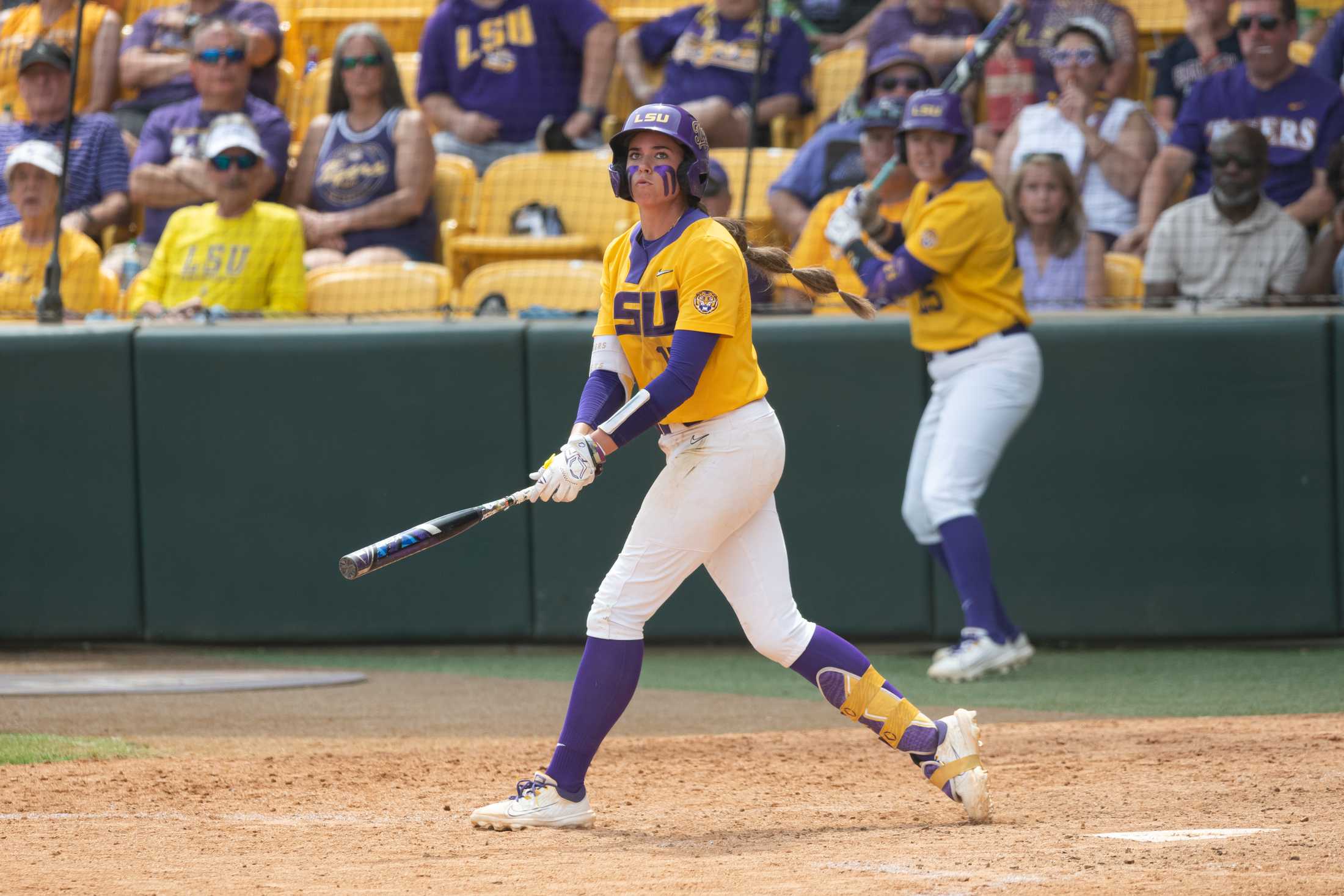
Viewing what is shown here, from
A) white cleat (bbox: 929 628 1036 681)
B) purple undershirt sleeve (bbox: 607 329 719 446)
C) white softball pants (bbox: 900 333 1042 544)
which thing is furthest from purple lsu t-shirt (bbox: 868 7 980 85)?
purple undershirt sleeve (bbox: 607 329 719 446)

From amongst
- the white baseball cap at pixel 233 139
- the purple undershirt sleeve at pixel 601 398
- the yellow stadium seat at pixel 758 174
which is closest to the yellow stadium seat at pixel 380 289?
the white baseball cap at pixel 233 139

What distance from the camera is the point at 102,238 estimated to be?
29.0 ft

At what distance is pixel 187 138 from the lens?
8.67m

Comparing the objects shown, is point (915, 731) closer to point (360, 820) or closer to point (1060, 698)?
point (360, 820)

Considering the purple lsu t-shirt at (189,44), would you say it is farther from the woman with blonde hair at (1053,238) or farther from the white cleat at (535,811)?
the white cleat at (535,811)

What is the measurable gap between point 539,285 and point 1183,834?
4762 millimetres

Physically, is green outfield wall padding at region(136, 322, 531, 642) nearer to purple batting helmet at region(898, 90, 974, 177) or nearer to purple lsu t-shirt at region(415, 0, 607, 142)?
purple batting helmet at region(898, 90, 974, 177)

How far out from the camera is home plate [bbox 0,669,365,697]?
627 centimetres

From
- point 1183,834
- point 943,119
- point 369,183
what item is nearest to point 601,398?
point 1183,834

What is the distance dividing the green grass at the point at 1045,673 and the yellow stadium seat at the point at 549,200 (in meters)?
2.06

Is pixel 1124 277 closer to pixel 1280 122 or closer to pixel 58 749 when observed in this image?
pixel 1280 122

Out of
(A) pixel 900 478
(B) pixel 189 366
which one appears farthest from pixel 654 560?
(B) pixel 189 366

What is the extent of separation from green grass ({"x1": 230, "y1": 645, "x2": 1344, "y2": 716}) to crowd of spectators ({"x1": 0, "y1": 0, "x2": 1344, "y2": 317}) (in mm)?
1508

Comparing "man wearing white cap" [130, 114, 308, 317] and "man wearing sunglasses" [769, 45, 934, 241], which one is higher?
"man wearing sunglasses" [769, 45, 934, 241]
